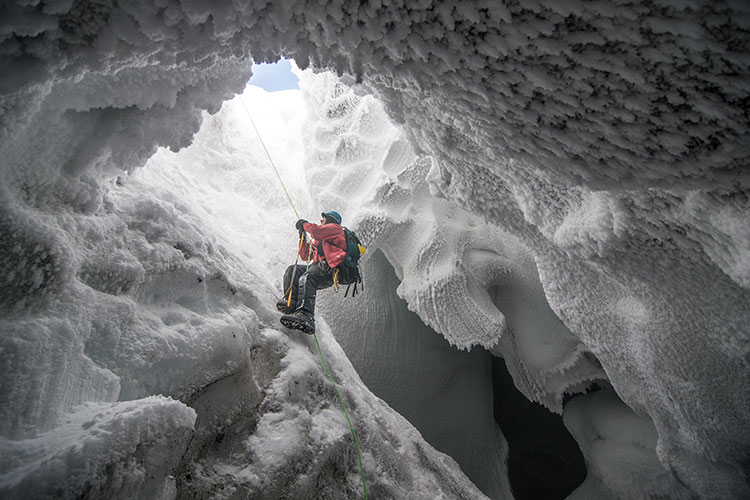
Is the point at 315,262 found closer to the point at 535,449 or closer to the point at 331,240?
the point at 331,240

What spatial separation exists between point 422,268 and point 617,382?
3.76 ft

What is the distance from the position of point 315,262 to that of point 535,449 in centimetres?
259

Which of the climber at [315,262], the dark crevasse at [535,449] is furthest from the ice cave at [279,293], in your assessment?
the dark crevasse at [535,449]

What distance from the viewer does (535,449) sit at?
9.90 feet

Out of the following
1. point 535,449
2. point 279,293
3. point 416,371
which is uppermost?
point 279,293

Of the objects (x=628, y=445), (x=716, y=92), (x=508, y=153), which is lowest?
(x=628, y=445)

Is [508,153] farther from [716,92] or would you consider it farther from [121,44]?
[121,44]

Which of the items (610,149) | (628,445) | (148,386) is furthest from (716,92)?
(628,445)

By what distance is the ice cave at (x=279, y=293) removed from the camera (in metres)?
0.55

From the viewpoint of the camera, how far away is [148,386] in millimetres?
920

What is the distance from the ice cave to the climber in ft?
0.43

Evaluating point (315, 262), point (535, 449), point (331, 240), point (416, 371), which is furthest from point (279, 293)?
point (535, 449)

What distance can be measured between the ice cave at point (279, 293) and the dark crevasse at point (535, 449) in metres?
0.89

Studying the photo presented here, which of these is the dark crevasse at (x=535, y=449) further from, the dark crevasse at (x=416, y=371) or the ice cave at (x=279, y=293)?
the ice cave at (x=279, y=293)
